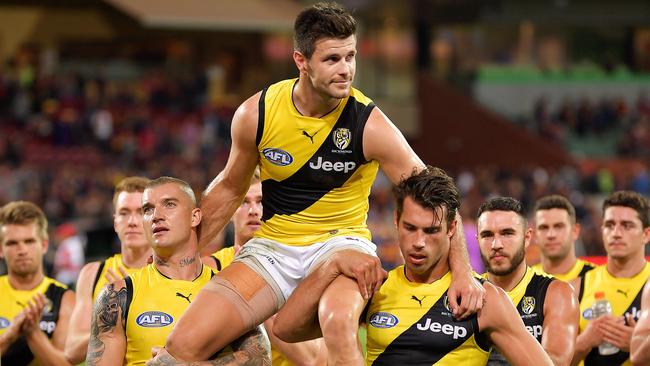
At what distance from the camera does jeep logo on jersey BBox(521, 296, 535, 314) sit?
7527 millimetres

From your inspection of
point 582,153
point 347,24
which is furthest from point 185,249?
point 582,153

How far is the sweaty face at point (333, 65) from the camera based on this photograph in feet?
19.9

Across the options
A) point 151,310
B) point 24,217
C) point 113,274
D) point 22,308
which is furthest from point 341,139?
point 22,308

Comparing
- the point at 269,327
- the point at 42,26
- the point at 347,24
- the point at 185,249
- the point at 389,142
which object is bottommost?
the point at 269,327

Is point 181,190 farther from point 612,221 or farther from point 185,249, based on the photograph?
point 612,221

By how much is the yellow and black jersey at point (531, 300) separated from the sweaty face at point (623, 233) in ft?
4.21

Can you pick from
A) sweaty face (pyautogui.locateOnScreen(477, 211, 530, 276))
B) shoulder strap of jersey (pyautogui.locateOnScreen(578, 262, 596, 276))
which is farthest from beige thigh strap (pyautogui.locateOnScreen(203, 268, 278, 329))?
shoulder strap of jersey (pyautogui.locateOnScreen(578, 262, 596, 276))

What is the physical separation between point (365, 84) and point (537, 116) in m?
5.55

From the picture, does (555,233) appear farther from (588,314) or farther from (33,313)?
(33,313)

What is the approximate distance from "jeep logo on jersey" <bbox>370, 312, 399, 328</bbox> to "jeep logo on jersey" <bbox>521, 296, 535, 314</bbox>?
1.56m

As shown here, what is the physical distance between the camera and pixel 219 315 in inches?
238

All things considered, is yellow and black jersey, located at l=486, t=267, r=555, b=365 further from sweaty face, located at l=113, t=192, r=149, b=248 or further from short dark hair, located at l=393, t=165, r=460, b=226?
sweaty face, located at l=113, t=192, r=149, b=248

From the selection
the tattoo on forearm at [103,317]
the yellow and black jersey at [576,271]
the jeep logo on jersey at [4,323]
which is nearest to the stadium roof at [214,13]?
the jeep logo on jersey at [4,323]

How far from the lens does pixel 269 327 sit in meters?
7.89
